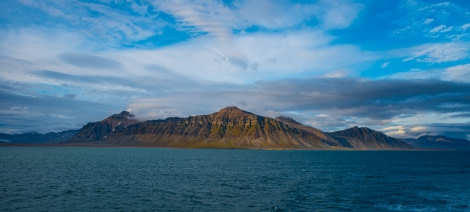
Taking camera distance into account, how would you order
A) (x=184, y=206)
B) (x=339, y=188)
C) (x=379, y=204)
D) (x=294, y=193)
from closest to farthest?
1. (x=184, y=206)
2. (x=379, y=204)
3. (x=294, y=193)
4. (x=339, y=188)

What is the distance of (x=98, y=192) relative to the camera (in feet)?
231

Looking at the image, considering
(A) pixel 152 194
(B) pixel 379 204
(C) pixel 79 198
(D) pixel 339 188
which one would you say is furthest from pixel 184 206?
(D) pixel 339 188

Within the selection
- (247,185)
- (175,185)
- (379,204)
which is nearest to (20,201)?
(175,185)

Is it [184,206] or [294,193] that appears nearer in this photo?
[184,206]

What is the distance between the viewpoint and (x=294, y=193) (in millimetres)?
73438

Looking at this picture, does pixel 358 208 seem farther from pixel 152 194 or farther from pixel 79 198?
pixel 79 198

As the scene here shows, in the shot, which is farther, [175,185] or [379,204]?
[175,185]

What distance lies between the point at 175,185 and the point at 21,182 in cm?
3896

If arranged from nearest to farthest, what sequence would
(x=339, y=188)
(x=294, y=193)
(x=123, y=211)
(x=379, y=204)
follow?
(x=123, y=211), (x=379, y=204), (x=294, y=193), (x=339, y=188)

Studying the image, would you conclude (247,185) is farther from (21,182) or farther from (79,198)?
(21,182)

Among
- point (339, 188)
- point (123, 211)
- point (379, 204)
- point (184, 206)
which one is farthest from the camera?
point (339, 188)

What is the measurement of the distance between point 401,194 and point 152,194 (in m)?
55.3

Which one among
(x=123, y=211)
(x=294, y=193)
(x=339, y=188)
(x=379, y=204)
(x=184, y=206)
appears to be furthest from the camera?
→ (x=339, y=188)

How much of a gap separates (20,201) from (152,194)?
927 inches
